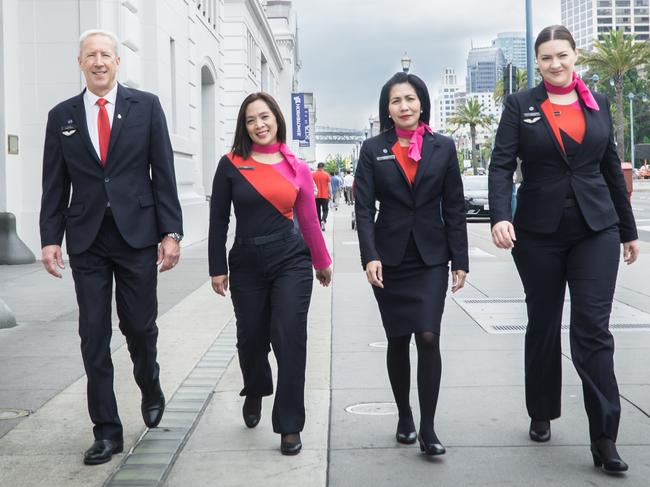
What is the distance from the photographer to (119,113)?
4.57m

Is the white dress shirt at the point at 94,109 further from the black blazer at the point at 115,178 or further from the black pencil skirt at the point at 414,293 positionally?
the black pencil skirt at the point at 414,293

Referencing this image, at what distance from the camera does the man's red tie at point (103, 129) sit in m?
4.54

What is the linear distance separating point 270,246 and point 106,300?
0.80 metres

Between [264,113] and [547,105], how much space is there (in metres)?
1.33

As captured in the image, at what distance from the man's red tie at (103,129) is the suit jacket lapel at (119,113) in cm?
3

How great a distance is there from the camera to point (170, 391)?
5.93 meters

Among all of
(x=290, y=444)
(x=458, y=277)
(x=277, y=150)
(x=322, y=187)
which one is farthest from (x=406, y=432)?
(x=322, y=187)

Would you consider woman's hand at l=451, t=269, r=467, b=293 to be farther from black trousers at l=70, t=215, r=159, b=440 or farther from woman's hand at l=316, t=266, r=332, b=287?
black trousers at l=70, t=215, r=159, b=440

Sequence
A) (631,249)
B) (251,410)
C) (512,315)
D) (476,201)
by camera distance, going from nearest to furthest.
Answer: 1. (631,249)
2. (251,410)
3. (512,315)
4. (476,201)

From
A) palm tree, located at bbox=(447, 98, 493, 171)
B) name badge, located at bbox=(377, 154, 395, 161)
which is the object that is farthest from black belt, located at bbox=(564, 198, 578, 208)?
palm tree, located at bbox=(447, 98, 493, 171)

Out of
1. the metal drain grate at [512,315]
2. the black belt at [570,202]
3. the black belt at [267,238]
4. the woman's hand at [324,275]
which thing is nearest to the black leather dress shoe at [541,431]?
the black belt at [570,202]

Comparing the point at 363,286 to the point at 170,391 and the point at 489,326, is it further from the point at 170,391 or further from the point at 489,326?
the point at 170,391

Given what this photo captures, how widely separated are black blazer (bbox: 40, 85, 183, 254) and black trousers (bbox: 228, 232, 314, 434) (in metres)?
0.42

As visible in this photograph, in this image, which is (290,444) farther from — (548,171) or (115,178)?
(548,171)
